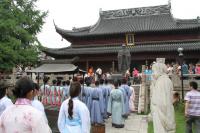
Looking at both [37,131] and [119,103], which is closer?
[37,131]

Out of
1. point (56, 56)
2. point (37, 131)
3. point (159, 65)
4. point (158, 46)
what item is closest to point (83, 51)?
point (56, 56)

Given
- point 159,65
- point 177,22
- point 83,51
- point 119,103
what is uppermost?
point 177,22

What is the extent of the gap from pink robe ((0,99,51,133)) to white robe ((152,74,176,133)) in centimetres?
397

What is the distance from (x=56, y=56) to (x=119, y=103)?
21.3 metres

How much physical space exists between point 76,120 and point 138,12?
29267mm

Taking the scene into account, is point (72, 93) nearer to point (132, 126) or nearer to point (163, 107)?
point (163, 107)

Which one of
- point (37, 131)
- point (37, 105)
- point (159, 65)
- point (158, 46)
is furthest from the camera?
point (158, 46)

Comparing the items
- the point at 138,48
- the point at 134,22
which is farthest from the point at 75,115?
the point at 134,22

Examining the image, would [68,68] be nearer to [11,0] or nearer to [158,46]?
[11,0]

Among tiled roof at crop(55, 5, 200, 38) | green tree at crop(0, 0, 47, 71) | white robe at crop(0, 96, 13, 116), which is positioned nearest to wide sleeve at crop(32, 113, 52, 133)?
white robe at crop(0, 96, 13, 116)

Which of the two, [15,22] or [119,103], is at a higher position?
[15,22]

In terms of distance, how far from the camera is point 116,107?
36.7 feet

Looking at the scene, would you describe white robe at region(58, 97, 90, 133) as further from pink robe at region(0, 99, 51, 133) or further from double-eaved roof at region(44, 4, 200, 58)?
double-eaved roof at region(44, 4, 200, 58)

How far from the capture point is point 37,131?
2811 mm
